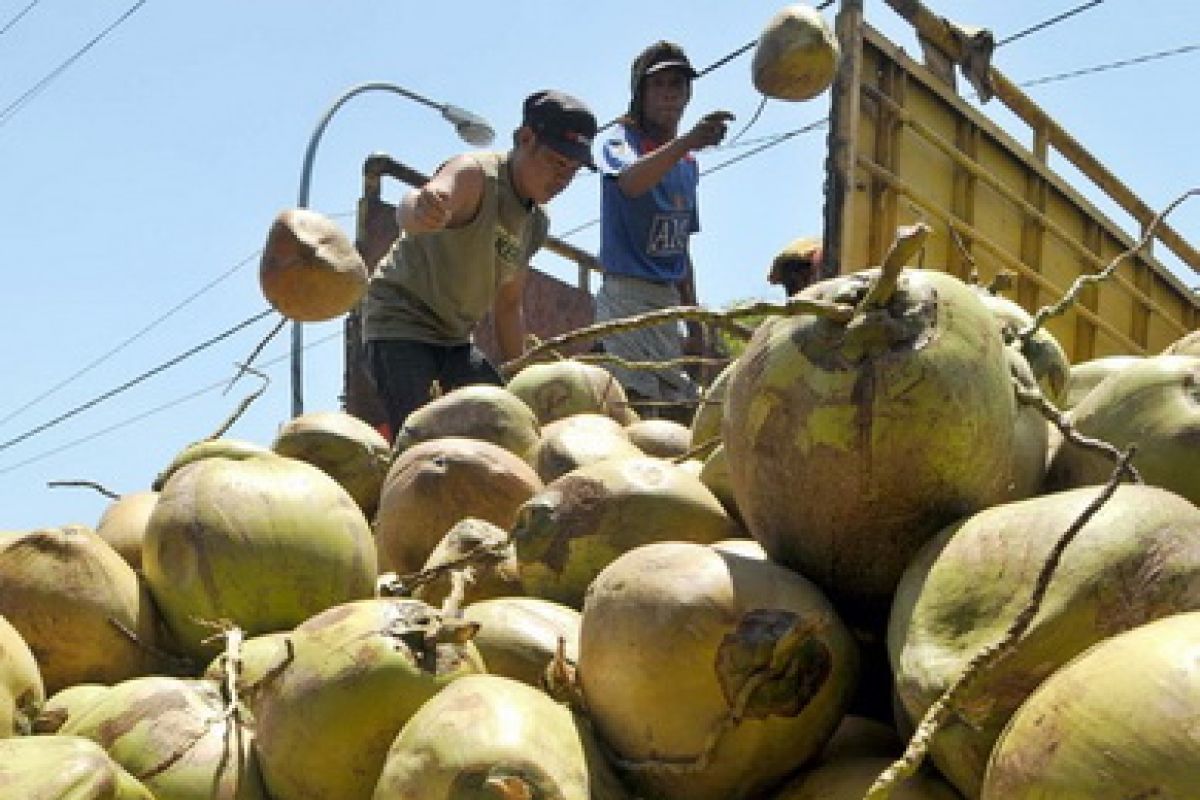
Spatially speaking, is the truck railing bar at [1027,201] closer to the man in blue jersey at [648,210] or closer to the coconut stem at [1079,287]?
the man in blue jersey at [648,210]

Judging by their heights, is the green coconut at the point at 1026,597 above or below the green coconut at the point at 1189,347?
below

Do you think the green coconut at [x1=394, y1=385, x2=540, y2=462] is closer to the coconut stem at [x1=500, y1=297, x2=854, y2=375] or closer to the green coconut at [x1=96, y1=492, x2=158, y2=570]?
the green coconut at [x1=96, y1=492, x2=158, y2=570]

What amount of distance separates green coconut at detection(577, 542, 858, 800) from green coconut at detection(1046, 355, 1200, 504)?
453 mm

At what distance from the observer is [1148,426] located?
2150 mm

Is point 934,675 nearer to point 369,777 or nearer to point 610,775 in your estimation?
point 610,775

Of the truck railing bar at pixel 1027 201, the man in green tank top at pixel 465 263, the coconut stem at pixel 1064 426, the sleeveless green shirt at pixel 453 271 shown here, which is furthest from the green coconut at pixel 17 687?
the truck railing bar at pixel 1027 201

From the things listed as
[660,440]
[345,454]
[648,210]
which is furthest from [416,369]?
[660,440]

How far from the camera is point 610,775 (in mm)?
1894

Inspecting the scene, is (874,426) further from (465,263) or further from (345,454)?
(465,263)

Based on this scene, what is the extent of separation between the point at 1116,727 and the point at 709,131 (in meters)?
4.74

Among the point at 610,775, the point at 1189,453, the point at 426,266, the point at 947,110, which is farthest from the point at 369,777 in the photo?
the point at 947,110

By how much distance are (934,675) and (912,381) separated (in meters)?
0.38

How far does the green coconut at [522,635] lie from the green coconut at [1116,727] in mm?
751

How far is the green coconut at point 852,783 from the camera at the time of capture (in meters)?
1.70
